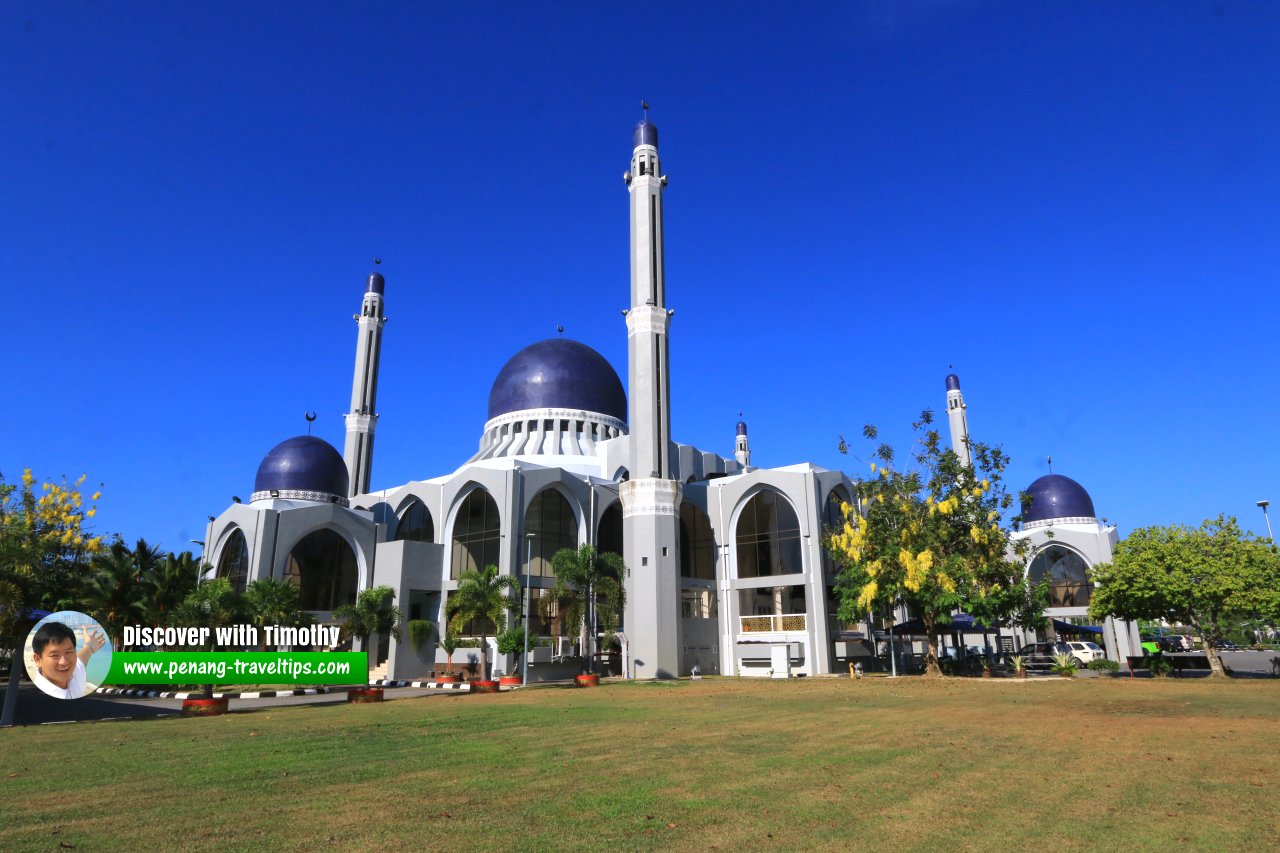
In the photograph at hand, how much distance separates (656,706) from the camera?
2097 cm

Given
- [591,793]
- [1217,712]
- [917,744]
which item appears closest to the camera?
[591,793]

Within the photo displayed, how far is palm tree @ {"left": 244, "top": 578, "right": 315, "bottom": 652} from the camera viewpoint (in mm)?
30491

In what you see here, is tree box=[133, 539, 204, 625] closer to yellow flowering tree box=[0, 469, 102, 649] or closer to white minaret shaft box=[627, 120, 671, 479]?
yellow flowering tree box=[0, 469, 102, 649]

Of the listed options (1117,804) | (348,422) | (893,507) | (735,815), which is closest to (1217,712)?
(1117,804)

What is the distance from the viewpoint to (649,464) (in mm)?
41281

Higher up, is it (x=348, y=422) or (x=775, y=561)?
(x=348, y=422)

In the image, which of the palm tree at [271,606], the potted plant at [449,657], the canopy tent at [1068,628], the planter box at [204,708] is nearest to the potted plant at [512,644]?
the potted plant at [449,657]

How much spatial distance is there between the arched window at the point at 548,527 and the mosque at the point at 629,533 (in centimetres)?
8

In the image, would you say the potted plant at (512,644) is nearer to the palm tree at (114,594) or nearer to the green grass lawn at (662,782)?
the palm tree at (114,594)

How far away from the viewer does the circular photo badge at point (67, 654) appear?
56.0 ft

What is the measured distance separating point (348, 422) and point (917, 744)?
5142cm

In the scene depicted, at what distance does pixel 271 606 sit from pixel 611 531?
66.0ft

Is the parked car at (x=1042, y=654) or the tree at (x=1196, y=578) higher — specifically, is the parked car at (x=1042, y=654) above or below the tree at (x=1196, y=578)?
below

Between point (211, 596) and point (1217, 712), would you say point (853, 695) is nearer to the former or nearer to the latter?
point (1217, 712)
